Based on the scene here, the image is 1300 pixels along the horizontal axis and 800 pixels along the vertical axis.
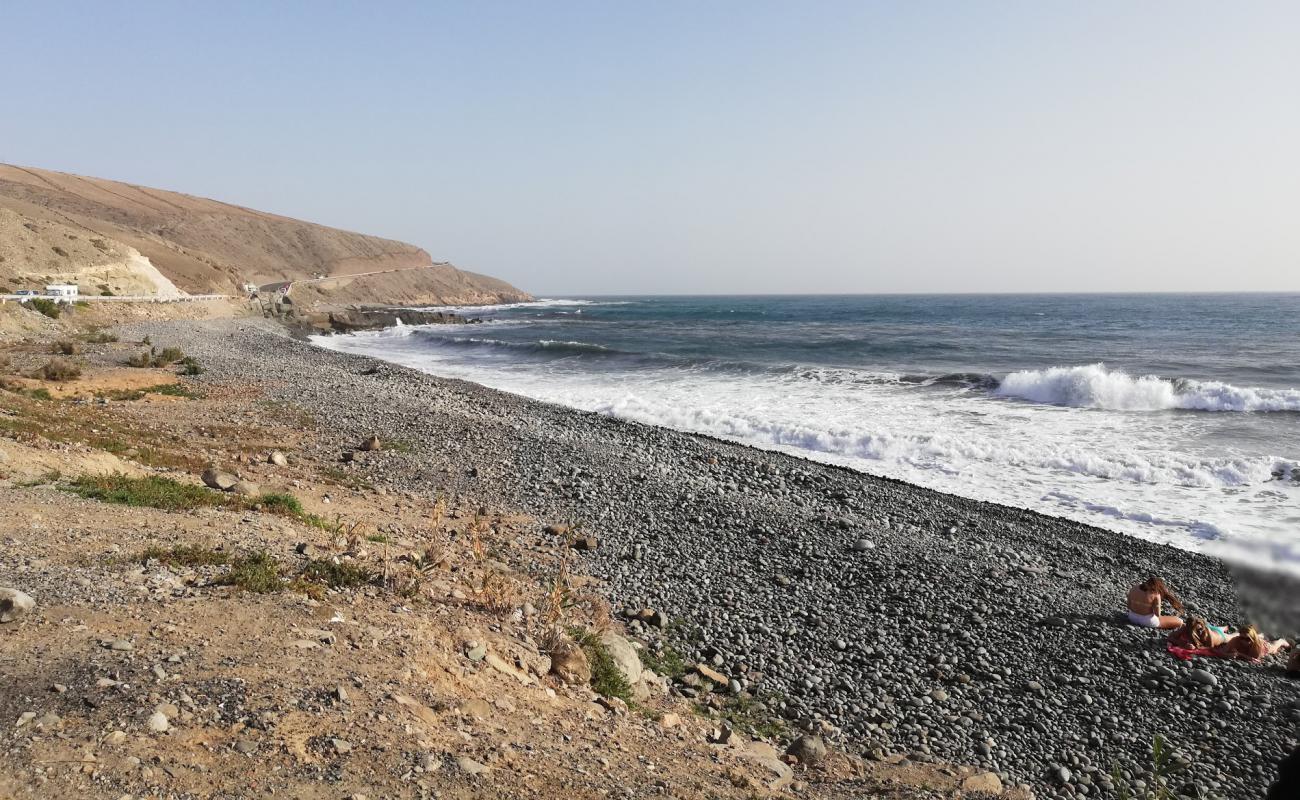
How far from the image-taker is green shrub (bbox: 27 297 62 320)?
32094 mm

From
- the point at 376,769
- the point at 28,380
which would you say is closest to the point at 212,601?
the point at 376,769

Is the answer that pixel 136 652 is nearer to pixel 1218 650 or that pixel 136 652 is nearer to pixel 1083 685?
pixel 1083 685

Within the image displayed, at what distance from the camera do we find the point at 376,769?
3.85 m

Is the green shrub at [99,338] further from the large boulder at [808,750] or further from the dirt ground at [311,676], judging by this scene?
the large boulder at [808,750]

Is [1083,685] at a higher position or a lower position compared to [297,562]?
lower

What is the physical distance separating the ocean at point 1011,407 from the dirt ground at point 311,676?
3.78m

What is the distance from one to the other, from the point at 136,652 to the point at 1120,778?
24.2ft

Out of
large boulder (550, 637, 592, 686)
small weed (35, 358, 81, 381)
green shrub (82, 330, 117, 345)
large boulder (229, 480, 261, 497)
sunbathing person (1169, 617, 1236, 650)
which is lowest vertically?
sunbathing person (1169, 617, 1236, 650)

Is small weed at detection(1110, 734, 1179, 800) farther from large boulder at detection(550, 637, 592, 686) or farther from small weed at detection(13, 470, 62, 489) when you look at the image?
small weed at detection(13, 470, 62, 489)

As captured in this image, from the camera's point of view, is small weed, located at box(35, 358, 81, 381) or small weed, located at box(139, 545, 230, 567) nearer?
small weed, located at box(139, 545, 230, 567)

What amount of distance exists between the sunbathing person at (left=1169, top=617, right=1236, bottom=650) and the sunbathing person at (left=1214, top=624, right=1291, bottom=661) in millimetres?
77

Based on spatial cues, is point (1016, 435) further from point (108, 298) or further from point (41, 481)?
point (108, 298)

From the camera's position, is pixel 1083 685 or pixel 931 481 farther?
pixel 931 481

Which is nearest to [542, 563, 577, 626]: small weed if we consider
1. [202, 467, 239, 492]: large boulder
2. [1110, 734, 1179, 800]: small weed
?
[1110, 734, 1179, 800]: small weed
